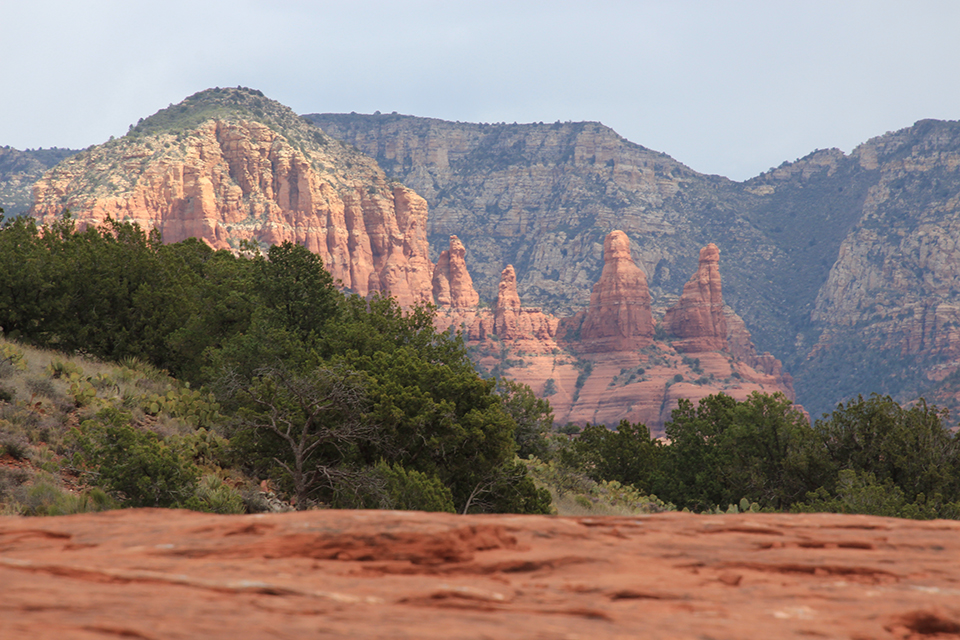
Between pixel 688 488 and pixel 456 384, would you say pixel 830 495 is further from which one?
pixel 456 384

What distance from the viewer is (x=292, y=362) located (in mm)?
25531

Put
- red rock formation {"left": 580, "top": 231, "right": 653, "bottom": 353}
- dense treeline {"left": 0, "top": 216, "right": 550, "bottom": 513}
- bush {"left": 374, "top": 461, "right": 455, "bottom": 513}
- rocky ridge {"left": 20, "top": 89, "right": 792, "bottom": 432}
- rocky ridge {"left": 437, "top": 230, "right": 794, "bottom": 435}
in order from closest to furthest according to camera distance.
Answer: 1. bush {"left": 374, "top": 461, "right": 455, "bottom": 513}
2. dense treeline {"left": 0, "top": 216, "right": 550, "bottom": 513}
3. rocky ridge {"left": 20, "top": 89, "right": 792, "bottom": 432}
4. rocky ridge {"left": 437, "top": 230, "right": 794, "bottom": 435}
5. red rock formation {"left": 580, "top": 231, "right": 653, "bottom": 353}

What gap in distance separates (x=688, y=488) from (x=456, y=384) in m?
22.8

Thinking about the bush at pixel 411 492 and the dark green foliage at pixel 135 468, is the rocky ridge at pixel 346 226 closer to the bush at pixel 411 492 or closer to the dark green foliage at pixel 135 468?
the bush at pixel 411 492

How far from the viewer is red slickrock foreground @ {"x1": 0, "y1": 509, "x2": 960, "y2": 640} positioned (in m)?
3.91

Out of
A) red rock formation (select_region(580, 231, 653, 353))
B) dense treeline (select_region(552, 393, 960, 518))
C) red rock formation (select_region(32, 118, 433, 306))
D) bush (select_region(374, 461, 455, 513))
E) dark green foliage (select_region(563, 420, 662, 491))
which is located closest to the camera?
bush (select_region(374, 461, 455, 513))

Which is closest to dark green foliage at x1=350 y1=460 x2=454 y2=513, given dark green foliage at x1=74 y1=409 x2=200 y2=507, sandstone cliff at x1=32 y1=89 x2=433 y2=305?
dark green foliage at x1=74 y1=409 x2=200 y2=507

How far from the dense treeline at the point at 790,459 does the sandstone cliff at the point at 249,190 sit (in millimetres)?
85456

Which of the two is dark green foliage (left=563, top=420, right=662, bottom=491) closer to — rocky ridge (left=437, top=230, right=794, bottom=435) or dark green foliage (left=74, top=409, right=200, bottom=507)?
dark green foliage (left=74, top=409, right=200, bottom=507)

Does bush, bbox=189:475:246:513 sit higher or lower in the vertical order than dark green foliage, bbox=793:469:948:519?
higher

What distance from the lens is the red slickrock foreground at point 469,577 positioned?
12.8ft

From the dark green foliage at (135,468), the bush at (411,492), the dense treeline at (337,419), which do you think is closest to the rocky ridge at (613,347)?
the dense treeline at (337,419)

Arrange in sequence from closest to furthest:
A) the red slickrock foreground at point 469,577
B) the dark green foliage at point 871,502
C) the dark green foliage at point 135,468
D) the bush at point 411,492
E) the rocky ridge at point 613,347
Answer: the red slickrock foreground at point 469,577 < the dark green foliage at point 135,468 < the bush at point 411,492 < the dark green foliage at point 871,502 < the rocky ridge at point 613,347

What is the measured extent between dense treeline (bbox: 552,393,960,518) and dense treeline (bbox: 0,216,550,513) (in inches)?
484
